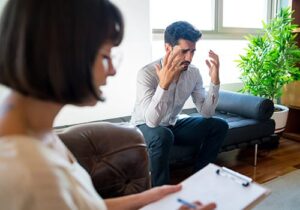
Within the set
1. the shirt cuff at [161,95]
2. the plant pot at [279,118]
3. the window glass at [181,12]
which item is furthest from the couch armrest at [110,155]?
the plant pot at [279,118]

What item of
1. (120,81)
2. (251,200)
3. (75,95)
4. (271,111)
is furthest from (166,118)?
(75,95)

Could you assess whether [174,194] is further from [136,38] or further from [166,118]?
[136,38]

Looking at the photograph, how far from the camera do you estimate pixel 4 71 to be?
0.52 metres

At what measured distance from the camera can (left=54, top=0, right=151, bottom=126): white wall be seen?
2.41m

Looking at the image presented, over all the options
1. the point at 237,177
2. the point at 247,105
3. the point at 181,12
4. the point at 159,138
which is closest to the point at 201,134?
the point at 159,138

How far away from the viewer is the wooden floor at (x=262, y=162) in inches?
91.4

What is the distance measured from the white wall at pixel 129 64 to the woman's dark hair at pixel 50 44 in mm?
1856

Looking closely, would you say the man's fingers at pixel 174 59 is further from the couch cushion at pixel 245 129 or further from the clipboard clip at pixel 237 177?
the clipboard clip at pixel 237 177

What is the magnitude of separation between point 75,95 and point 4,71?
0.12 meters

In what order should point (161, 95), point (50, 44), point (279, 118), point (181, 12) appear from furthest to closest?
point (181, 12)
point (279, 118)
point (161, 95)
point (50, 44)

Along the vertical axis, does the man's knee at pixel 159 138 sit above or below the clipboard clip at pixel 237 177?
below

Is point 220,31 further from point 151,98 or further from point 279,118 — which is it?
point 151,98

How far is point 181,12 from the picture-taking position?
2908 millimetres

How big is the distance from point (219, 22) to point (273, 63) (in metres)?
0.71
